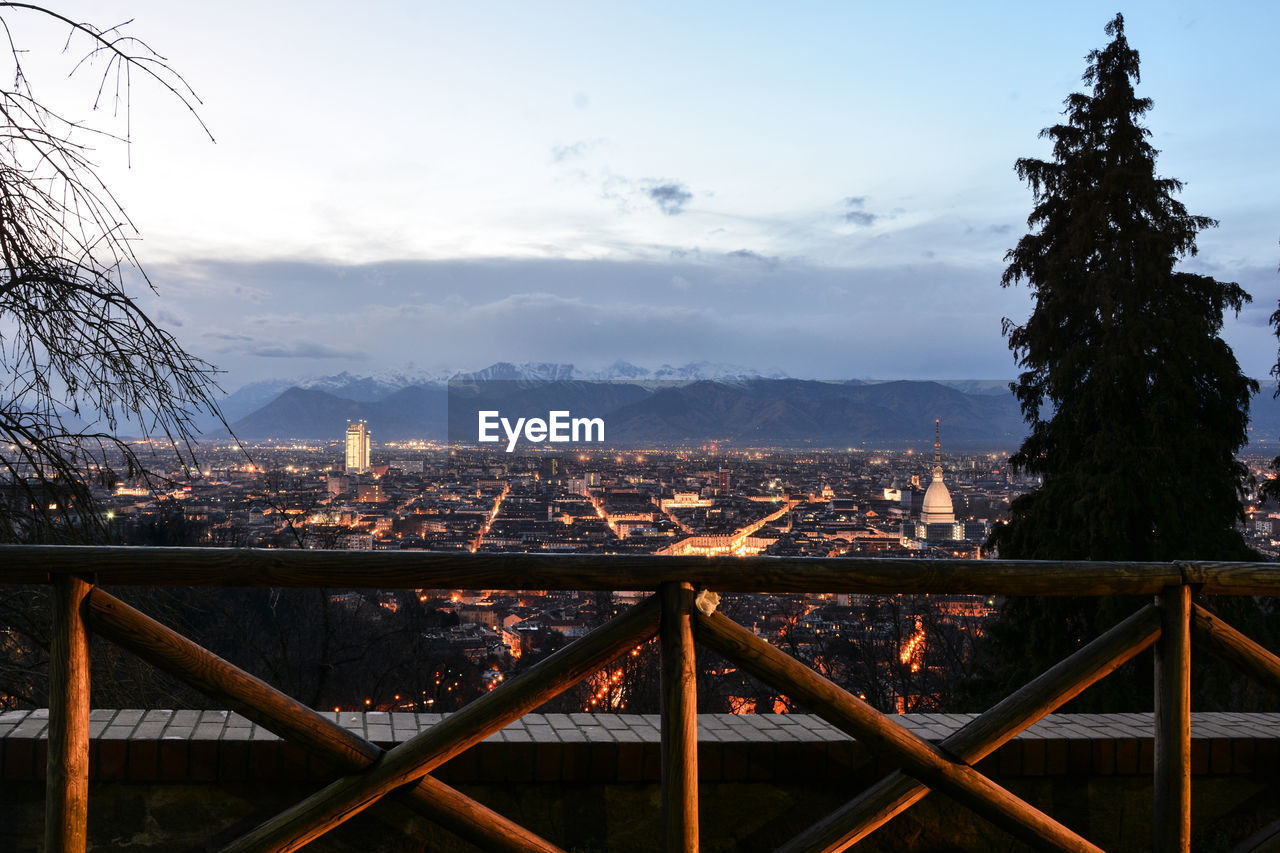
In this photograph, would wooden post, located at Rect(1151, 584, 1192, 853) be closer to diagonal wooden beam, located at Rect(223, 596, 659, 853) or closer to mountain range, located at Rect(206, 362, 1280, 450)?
diagonal wooden beam, located at Rect(223, 596, 659, 853)

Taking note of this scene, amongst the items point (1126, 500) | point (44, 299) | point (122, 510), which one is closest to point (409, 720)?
point (44, 299)

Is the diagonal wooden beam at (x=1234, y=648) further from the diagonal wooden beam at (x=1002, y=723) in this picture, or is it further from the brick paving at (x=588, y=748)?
the brick paving at (x=588, y=748)

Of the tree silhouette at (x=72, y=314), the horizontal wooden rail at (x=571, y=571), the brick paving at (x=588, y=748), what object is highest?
the tree silhouette at (x=72, y=314)

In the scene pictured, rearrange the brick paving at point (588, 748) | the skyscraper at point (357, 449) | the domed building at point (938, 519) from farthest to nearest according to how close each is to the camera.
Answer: the skyscraper at point (357, 449) < the domed building at point (938, 519) < the brick paving at point (588, 748)

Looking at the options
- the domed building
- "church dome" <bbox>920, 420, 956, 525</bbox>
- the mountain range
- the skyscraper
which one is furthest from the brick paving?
the mountain range

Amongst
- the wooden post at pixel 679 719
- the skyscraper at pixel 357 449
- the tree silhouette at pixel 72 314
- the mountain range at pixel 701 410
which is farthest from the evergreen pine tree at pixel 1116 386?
the mountain range at pixel 701 410

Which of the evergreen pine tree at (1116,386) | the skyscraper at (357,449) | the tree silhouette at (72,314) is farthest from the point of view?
the skyscraper at (357,449)
